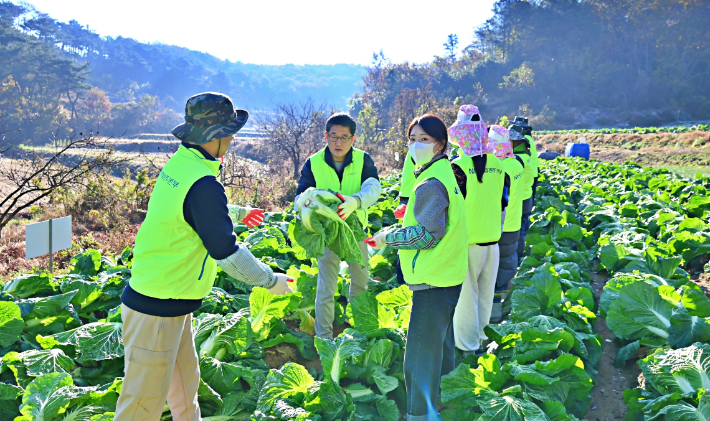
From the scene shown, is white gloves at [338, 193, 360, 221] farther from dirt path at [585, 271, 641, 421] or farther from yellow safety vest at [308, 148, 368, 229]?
dirt path at [585, 271, 641, 421]

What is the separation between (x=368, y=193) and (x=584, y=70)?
76.5 metres

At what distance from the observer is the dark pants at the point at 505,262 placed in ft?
16.0

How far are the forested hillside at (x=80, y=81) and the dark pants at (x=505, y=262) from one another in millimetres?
10131

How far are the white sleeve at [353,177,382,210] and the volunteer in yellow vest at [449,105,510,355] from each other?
686 millimetres

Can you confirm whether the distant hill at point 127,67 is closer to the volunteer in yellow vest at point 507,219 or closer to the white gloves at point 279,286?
the volunteer in yellow vest at point 507,219

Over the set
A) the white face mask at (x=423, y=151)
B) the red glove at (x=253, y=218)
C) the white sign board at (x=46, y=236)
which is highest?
the white face mask at (x=423, y=151)

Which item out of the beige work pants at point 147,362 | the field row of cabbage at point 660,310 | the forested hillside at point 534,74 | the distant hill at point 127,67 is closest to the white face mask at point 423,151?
the beige work pants at point 147,362

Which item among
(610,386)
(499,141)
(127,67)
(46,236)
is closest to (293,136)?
(46,236)

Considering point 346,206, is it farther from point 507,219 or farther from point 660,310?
point 660,310

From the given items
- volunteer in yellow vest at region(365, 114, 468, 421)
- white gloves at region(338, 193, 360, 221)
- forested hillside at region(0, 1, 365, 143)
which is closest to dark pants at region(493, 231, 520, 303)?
white gloves at region(338, 193, 360, 221)

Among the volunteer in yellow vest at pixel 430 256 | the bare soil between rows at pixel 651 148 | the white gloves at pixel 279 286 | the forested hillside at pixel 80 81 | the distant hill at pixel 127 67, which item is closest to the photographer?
the white gloves at pixel 279 286

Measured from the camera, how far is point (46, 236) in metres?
5.17

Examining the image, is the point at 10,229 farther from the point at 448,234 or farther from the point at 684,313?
the point at 684,313

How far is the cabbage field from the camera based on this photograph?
301 centimetres
